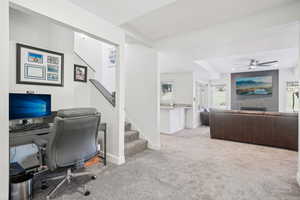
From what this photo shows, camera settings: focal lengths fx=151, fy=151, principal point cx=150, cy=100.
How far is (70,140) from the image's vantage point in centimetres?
167

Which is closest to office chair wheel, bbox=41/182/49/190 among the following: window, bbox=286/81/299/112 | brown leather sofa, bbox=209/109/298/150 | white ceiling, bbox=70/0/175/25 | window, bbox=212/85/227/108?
white ceiling, bbox=70/0/175/25

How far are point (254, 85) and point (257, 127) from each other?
12.6 feet

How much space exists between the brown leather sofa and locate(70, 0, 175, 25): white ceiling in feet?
11.2

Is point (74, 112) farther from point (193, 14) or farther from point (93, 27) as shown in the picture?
point (193, 14)

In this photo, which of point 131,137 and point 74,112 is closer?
point 74,112

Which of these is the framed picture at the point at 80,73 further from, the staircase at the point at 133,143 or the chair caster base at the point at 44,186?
the chair caster base at the point at 44,186

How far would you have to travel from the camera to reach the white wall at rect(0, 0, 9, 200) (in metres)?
1.37

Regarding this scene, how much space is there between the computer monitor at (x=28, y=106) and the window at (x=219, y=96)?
24.3 ft

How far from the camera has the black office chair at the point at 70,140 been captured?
1561 millimetres

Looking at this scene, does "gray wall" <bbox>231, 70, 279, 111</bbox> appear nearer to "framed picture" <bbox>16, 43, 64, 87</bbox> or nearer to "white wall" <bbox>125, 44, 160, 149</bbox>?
"white wall" <bbox>125, 44, 160, 149</bbox>

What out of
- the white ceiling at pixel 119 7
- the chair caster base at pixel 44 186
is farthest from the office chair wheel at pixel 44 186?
the white ceiling at pixel 119 7

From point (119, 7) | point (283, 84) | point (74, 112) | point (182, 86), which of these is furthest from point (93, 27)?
point (283, 84)

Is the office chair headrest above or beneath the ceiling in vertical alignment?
beneath

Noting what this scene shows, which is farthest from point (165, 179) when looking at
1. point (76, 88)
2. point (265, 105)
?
point (265, 105)
